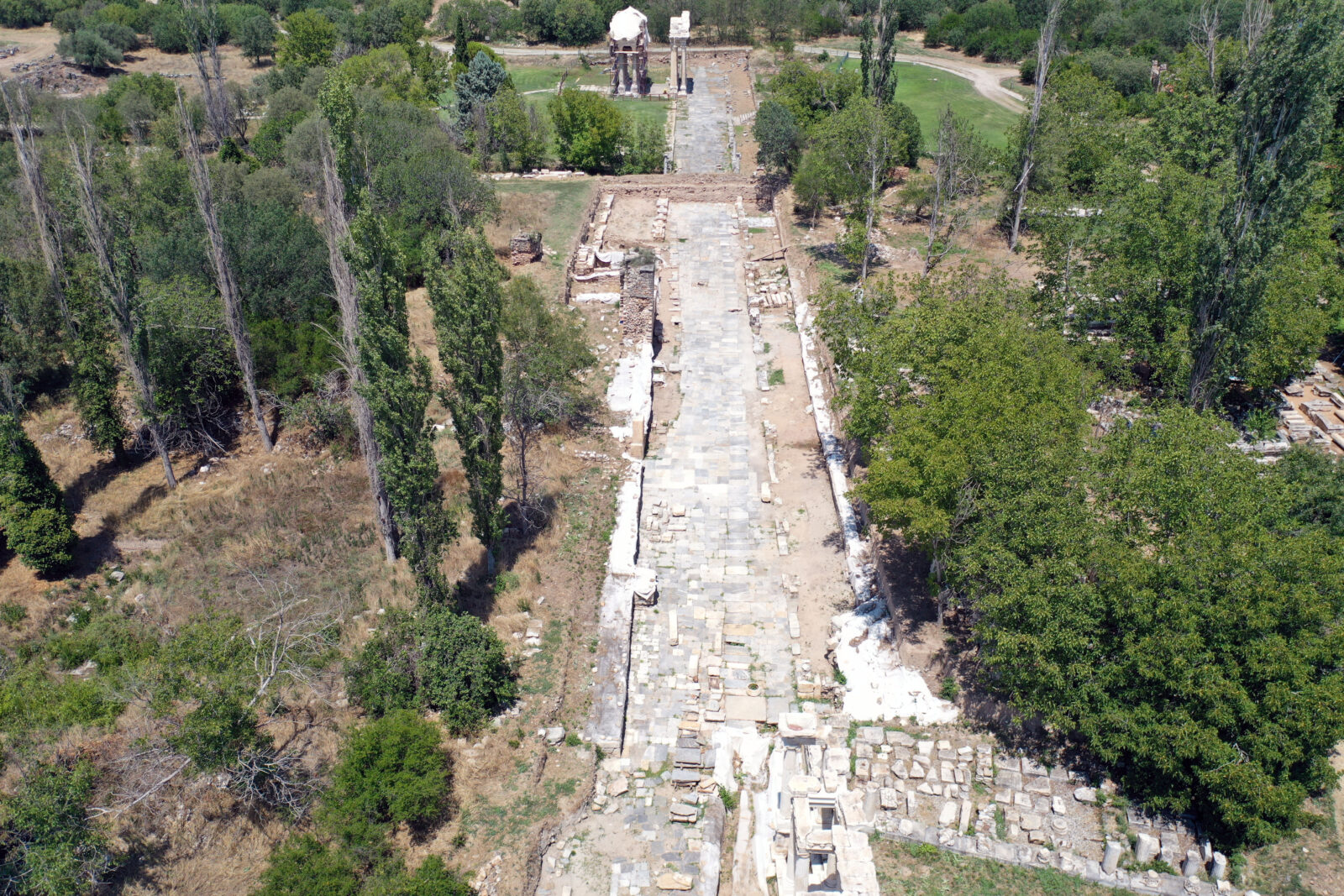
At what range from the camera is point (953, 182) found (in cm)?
4256

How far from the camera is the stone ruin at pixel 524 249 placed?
4286 centimetres

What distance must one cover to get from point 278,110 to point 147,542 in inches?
1611

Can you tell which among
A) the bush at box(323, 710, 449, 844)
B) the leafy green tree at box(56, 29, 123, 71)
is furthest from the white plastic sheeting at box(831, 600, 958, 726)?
the leafy green tree at box(56, 29, 123, 71)

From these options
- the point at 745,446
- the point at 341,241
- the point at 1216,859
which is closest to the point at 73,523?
the point at 341,241

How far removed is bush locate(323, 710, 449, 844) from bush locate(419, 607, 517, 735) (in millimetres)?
1370

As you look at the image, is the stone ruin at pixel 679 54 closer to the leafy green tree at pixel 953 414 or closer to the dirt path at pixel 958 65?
the dirt path at pixel 958 65

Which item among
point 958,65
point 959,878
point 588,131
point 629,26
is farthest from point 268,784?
point 958,65

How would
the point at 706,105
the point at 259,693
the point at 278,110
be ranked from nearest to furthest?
1. the point at 259,693
2. the point at 278,110
3. the point at 706,105

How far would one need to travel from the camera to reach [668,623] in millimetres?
24859

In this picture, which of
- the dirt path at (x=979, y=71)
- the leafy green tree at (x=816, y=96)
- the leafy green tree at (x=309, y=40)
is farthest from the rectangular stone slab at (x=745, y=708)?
the leafy green tree at (x=309, y=40)

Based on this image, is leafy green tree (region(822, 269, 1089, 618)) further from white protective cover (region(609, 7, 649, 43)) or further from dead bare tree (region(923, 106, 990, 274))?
white protective cover (region(609, 7, 649, 43))

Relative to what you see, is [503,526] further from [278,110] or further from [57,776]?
[278,110]

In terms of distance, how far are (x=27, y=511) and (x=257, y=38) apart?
2762 inches

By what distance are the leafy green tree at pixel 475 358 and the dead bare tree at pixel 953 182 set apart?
77.8 feet
